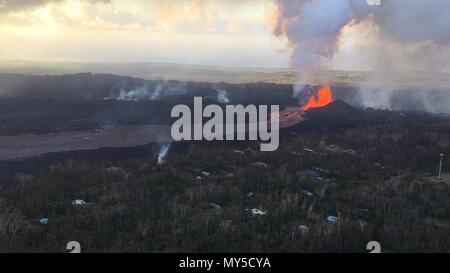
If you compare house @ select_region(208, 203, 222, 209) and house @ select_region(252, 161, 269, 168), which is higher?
house @ select_region(252, 161, 269, 168)

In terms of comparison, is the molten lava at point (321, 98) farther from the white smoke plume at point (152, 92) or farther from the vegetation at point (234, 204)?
the vegetation at point (234, 204)

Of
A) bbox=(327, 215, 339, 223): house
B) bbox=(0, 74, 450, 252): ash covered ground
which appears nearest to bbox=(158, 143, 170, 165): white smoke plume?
bbox=(0, 74, 450, 252): ash covered ground

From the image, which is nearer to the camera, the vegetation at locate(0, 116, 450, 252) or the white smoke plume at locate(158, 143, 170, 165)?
the vegetation at locate(0, 116, 450, 252)

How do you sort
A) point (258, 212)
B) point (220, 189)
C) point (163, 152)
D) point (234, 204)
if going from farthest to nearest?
point (163, 152), point (220, 189), point (234, 204), point (258, 212)

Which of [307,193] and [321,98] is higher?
[321,98]

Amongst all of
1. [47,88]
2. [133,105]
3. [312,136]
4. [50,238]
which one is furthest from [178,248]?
[47,88]

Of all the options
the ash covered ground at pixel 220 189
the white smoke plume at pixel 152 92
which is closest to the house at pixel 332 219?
the ash covered ground at pixel 220 189

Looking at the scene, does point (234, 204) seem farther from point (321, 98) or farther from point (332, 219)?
point (321, 98)

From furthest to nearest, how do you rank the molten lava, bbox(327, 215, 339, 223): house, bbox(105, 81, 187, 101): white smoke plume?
1. bbox(105, 81, 187, 101): white smoke plume
2. the molten lava
3. bbox(327, 215, 339, 223): house

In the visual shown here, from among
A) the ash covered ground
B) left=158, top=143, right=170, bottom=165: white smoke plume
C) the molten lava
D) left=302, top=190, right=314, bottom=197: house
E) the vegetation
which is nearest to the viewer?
the vegetation

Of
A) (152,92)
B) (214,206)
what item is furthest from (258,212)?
(152,92)

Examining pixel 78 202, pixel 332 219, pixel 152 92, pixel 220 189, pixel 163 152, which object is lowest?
pixel 163 152

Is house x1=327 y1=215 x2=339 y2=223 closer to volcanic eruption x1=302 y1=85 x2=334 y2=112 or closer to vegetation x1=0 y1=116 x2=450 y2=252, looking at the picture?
vegetation x1=0 y1=116 x2=450 y2=252
